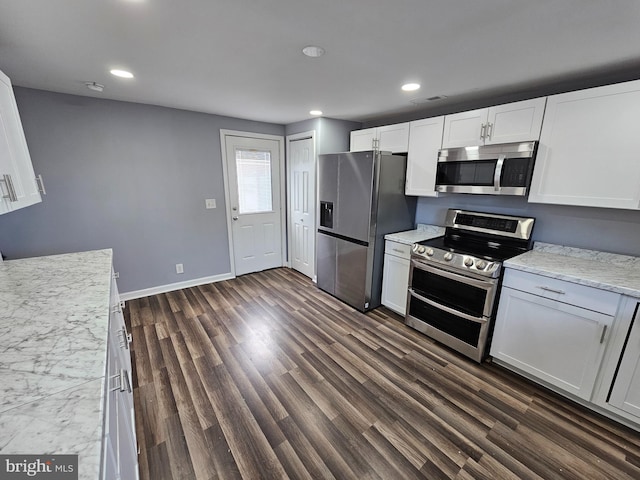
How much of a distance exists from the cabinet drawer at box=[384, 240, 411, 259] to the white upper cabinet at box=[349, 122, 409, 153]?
1.05 metres

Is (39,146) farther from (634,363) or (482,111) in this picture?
(634,363)

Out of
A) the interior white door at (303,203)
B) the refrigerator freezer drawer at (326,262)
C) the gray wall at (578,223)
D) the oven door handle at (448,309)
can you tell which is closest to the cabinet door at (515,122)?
the gray wall at (578,223)

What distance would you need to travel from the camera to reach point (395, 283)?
114 inches

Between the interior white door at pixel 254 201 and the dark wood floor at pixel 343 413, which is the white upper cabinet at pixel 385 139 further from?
the dark wood floor at pixel 343 413

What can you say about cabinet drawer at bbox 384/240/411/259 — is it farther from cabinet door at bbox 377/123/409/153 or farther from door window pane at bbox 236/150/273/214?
door window pane at bbox 236/150/273/214

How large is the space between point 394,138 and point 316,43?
170 centimetres

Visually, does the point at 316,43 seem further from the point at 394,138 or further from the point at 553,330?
the point at 553,330

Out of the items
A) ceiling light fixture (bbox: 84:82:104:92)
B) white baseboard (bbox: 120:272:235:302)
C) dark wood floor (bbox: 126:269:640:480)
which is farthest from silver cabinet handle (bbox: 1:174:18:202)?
white baseboard (bbox: 120:272:235:302)

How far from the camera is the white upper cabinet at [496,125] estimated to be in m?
2.03

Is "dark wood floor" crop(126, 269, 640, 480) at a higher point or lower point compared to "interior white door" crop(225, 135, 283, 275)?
lower

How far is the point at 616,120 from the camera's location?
1.73 m

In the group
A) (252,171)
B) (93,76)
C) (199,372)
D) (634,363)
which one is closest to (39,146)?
(93,76)

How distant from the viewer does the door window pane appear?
3.76m

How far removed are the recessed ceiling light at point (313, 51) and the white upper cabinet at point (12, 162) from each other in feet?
5.80
